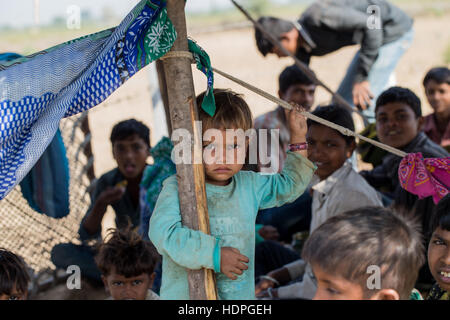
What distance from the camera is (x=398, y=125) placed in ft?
10.0

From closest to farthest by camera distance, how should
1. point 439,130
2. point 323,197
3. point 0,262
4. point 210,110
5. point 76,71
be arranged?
1. point 76,71
2. point 210,110
3. point 0,262
4. point 323,197
5. point 439,130

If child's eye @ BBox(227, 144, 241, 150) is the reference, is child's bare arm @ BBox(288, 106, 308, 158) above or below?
above

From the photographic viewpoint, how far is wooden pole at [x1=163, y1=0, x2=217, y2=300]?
65.4 inches

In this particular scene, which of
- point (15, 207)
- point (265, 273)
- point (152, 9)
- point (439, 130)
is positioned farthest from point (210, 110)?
point (439, 130)

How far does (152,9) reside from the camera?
167cm

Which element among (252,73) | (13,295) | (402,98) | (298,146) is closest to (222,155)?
(298,146)

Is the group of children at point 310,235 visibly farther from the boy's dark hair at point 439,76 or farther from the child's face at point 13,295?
the boy's dark hair at point 439,76

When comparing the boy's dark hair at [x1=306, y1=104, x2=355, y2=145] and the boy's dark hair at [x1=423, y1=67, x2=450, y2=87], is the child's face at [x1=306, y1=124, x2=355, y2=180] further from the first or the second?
the boy's dark hair at [x1=423, y1=67, x2=450, y2=87]

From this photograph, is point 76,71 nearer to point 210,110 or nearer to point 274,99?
point 210,110

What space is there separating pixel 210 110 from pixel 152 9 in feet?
1.11

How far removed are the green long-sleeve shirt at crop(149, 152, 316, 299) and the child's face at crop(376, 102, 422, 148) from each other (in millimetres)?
1322

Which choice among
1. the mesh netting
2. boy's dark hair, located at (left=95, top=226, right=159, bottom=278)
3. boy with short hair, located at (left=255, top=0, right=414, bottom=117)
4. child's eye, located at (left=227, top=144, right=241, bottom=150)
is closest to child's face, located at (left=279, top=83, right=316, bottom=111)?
boy with short hair, located at (left=255, top=0, right=414, bottom=117)

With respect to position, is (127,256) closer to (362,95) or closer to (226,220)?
(226,220)

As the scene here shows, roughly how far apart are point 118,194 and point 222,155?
5.42 ft
